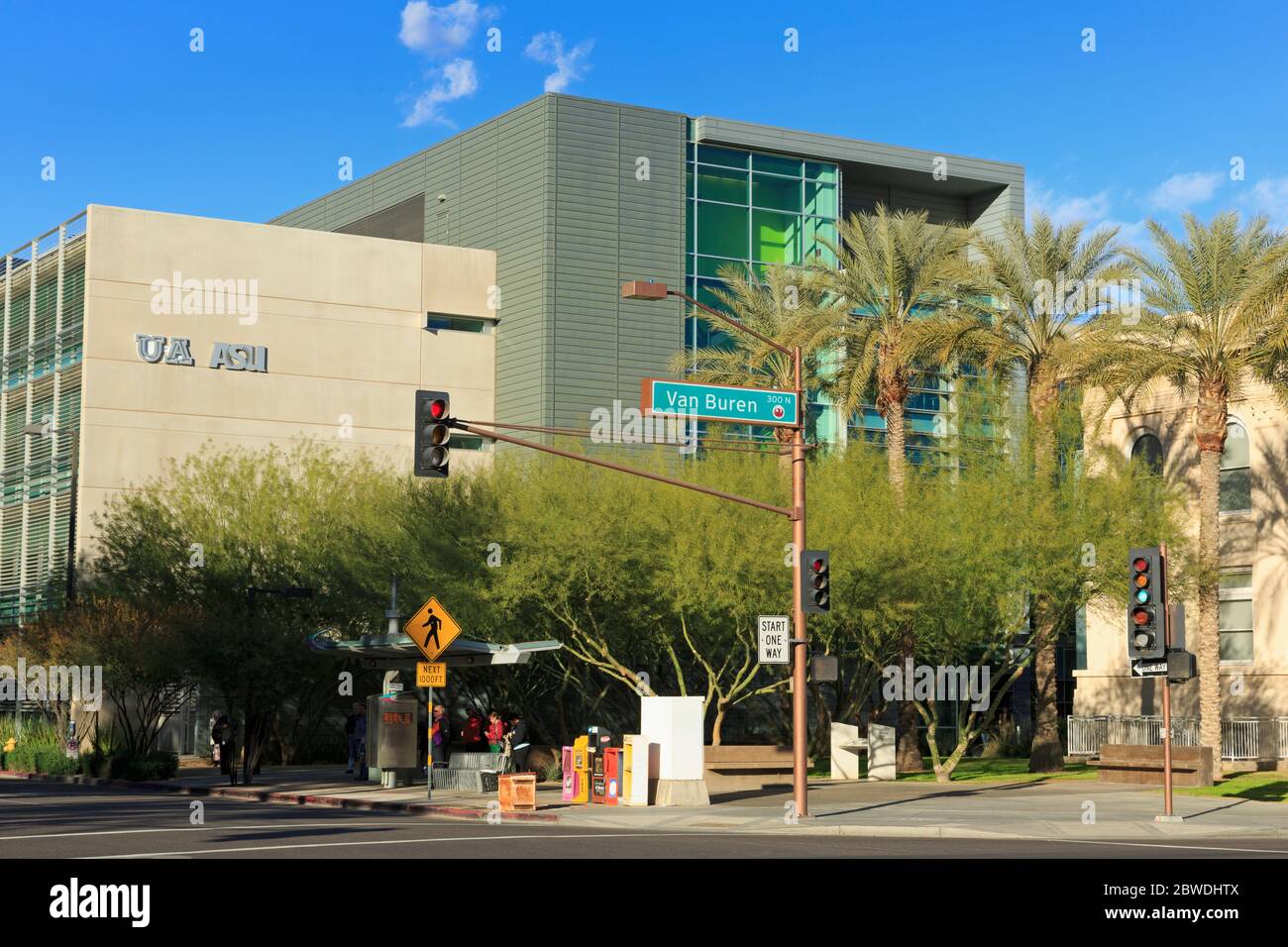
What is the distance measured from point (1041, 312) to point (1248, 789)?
13.7m

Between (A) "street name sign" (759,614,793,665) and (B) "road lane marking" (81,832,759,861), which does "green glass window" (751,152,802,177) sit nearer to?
(A) "street name sign" (759,614,793,665)

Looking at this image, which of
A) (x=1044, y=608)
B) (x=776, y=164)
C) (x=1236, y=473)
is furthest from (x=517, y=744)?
(x=776, y=164)

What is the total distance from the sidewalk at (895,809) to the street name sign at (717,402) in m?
6.51

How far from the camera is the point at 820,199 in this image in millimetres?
72000

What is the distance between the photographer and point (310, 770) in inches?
1866

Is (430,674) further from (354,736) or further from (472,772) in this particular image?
(354,736)

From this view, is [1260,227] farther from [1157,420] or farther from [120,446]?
[120,446]

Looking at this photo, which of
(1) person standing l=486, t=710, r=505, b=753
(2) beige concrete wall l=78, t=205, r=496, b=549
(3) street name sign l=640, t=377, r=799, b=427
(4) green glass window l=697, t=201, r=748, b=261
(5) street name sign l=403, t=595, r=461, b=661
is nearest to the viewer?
(3) street name sign l=640, t=377, r=799, b=427

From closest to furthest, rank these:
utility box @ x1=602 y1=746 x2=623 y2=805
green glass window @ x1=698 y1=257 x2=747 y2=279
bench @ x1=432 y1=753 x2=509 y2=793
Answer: utility box @ x1=602 y1=746 x2=623 y2=805, bench @ x1=432 y1=753 x2=509 y2=793, green glass window @ x1=698 y1=257 x2=747 y2=279

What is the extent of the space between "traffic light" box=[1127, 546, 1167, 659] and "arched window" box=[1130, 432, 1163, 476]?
22360 millimetres

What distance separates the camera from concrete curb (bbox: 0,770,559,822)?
2886 centimetres

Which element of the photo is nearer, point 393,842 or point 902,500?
point 393,842

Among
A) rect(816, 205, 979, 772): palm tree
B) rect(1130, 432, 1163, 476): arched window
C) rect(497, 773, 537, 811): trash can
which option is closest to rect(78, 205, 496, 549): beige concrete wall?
rect(816, 205, 979, 772): palm tree
